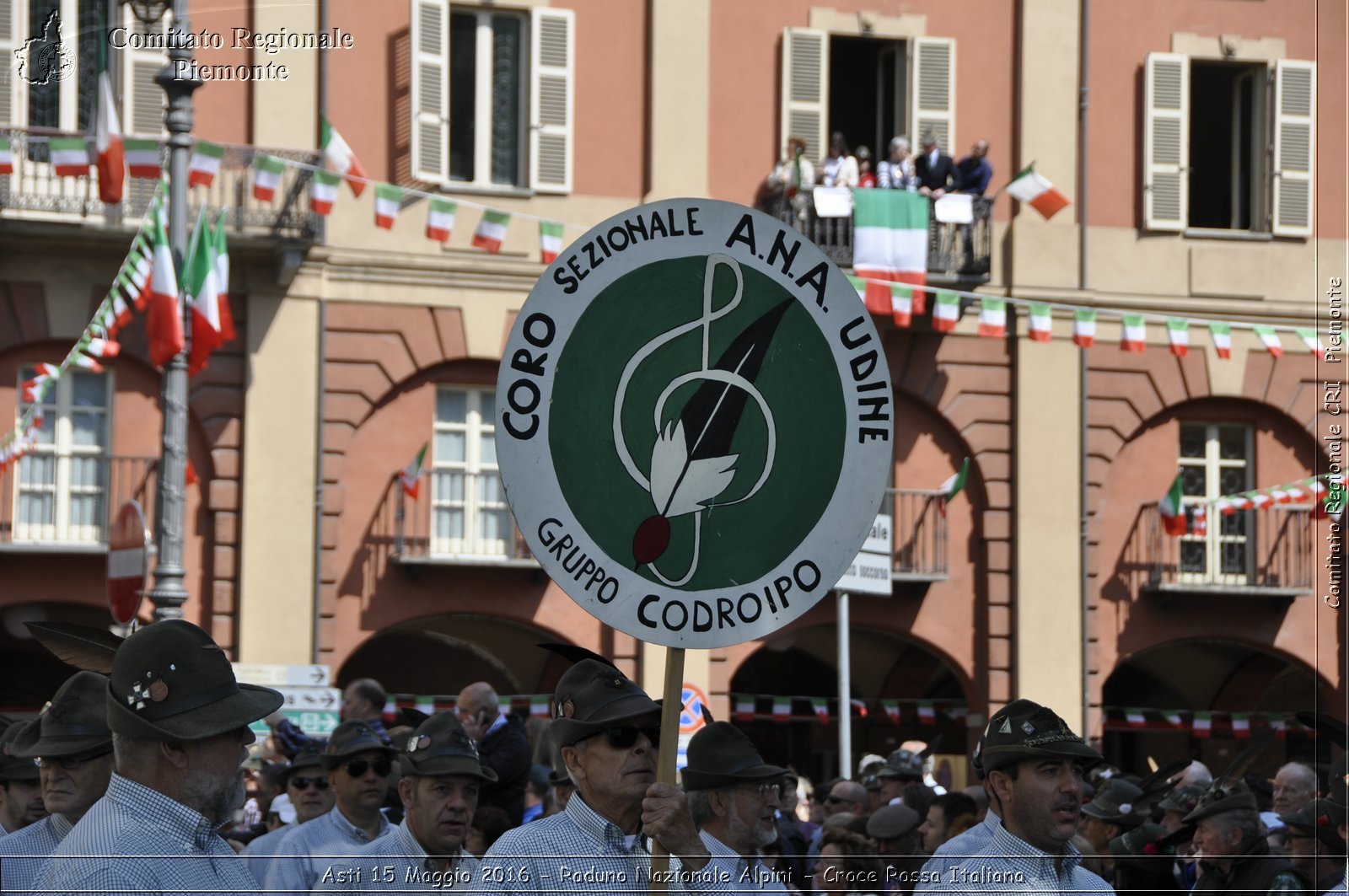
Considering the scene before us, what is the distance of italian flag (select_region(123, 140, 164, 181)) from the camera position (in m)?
18.6

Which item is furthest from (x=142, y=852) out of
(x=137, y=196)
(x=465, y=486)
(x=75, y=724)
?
(x=465, y=486)

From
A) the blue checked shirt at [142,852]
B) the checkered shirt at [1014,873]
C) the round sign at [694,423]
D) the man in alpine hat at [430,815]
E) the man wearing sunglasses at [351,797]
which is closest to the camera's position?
the blue checked shirt at [142,852]

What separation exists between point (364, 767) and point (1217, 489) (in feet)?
60.3

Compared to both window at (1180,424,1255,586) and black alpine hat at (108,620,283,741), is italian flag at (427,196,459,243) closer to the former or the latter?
window at (1180,424,1255,586)

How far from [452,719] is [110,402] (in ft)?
51.4

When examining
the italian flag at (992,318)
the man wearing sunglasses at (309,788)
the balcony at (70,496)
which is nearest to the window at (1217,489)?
the italian flag at (992,318)

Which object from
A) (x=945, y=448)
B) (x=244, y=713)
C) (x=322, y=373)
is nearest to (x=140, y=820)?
(x=244, y=713)

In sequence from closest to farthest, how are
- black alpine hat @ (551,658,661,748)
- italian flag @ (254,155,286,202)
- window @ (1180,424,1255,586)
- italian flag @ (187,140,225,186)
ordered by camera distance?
black alpine hat @ (551,658,661,748), italian flag @ (187,140,225,186), italian flag @ (254,155,286,202), window @ (1180,424,1255,586)

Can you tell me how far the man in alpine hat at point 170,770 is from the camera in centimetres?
409

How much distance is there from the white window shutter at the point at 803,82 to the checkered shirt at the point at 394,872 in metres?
17.7

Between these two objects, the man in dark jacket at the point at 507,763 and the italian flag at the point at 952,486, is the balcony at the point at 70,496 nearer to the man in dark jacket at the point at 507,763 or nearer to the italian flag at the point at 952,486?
the italian flag at the point at 952,486

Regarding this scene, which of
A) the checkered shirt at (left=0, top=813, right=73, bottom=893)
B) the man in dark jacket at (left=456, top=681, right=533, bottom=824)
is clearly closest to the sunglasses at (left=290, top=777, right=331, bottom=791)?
the man in dark jacket at (left=456, top=681, right=533, bottom=824)

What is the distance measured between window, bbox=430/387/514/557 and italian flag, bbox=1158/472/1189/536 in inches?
292

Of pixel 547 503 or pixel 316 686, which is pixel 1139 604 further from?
pixel 547 503
